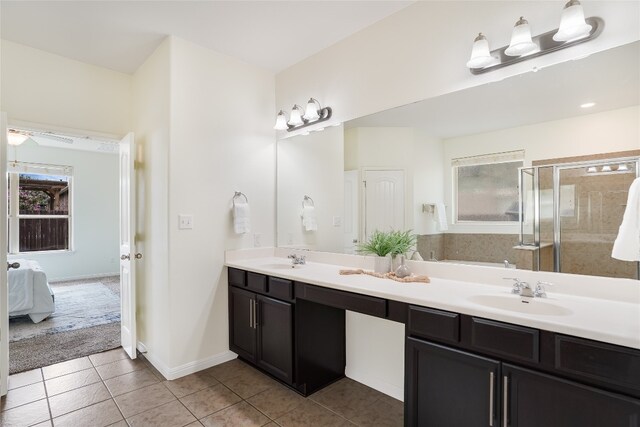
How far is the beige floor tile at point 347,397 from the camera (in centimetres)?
215

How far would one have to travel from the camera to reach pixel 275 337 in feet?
7.82

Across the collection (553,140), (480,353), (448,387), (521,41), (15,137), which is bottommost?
(448,387)

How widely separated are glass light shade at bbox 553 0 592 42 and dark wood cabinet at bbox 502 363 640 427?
1468mm

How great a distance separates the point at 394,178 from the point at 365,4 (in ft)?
3.78

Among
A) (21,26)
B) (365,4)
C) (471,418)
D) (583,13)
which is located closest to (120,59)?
(21,26)

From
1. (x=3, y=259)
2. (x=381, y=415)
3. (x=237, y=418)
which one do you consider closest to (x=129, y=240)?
(x=3, y=259)

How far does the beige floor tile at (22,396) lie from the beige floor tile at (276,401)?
1483 mm

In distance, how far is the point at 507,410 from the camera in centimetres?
133

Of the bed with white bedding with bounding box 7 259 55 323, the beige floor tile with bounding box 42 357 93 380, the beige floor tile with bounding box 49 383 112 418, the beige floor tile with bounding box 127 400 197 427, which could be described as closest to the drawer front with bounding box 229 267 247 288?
the beige floor tile with bounding box 127 400 197 427

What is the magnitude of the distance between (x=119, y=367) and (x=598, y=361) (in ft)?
10.3

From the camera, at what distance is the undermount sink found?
147 centimetres

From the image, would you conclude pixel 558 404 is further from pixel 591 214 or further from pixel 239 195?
pixel 239 195

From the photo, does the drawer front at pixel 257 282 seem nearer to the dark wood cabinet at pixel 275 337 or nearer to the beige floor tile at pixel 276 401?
the dark wood cabinet at pixel 275 337

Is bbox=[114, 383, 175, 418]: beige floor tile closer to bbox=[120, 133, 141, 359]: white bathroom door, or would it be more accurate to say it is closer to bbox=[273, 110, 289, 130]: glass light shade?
bbox=[120, 133, 141, 359]: white bathroom door
